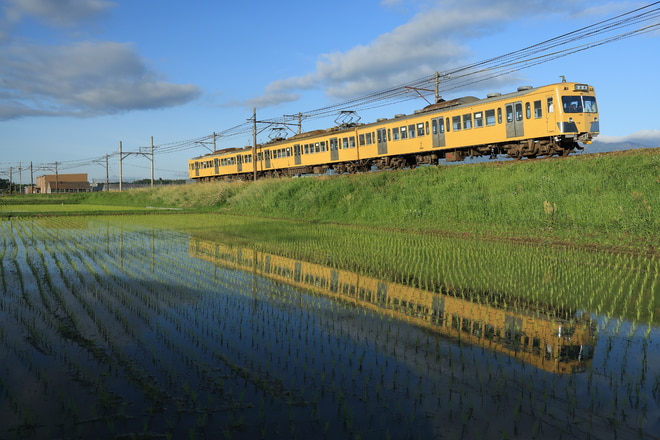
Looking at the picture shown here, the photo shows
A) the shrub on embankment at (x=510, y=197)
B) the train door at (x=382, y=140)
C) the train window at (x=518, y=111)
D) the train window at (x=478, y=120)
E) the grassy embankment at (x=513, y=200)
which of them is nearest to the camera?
the grassy embankment at (x=513, y=200)

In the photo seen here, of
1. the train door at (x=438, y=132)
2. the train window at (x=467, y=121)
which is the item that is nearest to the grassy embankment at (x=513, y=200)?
the train door at (x=438, y=132)

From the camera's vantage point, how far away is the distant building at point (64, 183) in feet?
385

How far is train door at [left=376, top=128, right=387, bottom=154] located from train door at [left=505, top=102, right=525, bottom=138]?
27.3 feet

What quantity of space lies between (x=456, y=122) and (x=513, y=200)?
6220 millimetres

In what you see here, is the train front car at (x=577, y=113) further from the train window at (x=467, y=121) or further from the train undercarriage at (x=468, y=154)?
the train window at (x=467, y=121)

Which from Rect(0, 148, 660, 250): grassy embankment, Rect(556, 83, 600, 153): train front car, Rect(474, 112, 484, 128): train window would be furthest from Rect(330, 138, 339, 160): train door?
Rect(556, 83, 600, 153): train front car

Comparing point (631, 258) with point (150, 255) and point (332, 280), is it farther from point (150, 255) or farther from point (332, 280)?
point (150, 255)

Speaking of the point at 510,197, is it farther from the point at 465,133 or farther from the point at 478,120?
the point at 465,133

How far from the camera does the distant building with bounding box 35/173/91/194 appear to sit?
11732cm

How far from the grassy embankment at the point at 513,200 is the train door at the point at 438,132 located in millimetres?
1437

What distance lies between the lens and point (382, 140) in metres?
27.8

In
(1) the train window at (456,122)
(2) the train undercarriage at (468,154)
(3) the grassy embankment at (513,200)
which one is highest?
(1) the train window at (456,122)

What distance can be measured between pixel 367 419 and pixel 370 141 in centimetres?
2535

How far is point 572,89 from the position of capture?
61.3 feet
